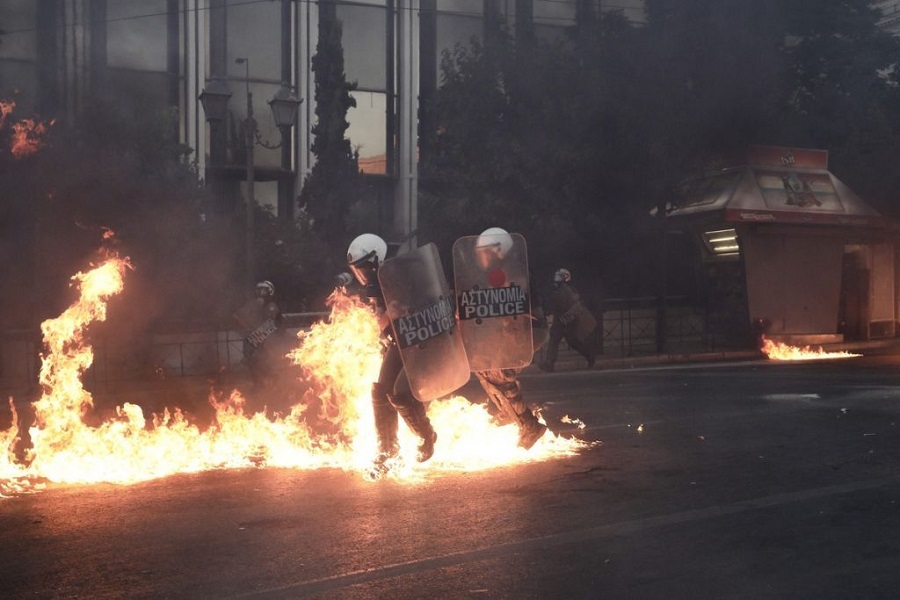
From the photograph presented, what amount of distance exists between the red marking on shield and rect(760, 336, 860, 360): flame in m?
12.5

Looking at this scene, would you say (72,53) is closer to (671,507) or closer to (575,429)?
(575,429)

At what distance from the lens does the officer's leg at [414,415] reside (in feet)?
23.4

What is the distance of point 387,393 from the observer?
7.20 m

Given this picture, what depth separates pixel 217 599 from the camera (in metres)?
4.38

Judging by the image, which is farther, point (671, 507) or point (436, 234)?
point (436, 234)

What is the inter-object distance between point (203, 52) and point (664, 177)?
16.7 meters

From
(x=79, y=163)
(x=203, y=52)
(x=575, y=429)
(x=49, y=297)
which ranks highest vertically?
(x=203, y=52)

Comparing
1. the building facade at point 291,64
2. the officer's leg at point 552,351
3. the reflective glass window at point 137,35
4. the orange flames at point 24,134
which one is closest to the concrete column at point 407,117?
the building facade at point 291,64

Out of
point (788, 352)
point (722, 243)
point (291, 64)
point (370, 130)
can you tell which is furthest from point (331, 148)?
point (788, 352)

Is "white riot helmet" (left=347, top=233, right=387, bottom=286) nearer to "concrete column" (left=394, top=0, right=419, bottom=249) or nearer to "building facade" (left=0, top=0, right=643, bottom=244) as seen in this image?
"building facade" (left=0, top=0, right=643, bottom=244)

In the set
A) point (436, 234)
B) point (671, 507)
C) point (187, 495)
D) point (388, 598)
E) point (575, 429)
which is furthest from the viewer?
point (436, 234)

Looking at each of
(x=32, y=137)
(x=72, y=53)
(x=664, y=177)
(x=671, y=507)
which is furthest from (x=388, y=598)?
(x=72, y=53)

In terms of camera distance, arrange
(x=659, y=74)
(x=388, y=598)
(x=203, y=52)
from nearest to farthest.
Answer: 1. (x=388, y=598)
2. (x=659, y=74)
3. (x=203, y=52)

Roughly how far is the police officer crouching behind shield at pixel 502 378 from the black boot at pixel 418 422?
0.66 metres
